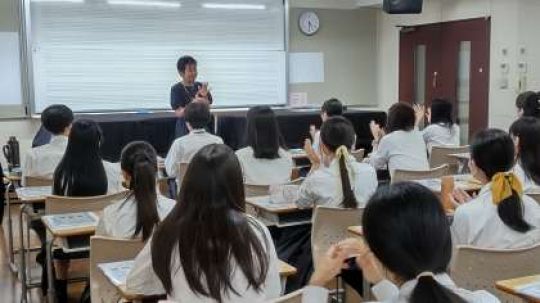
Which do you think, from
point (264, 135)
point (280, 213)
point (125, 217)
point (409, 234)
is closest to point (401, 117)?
point (264, 135)

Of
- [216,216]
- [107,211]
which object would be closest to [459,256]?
[216,216]

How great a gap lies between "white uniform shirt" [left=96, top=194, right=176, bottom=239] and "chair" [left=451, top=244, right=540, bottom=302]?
1231 mm

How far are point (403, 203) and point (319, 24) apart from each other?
8469 mm

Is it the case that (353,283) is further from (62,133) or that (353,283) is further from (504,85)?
(504,85)

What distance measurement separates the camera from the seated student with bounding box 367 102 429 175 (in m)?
5.23

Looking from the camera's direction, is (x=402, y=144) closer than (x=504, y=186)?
No

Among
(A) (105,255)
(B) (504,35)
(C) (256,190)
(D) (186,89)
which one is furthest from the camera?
(B) (504,35)

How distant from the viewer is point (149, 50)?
8.52 metres

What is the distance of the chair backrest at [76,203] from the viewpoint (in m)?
3.67

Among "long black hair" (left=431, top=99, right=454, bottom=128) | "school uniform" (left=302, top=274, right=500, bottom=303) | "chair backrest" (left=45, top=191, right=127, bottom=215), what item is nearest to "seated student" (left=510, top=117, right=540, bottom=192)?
"school uniform" (left=302, top=274, right=500, bottom=303)

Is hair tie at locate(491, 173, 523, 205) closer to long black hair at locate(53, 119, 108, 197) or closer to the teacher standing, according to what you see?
long black hair at locate(53, 119, 108, 197)

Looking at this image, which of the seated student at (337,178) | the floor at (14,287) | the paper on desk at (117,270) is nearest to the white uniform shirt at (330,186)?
the seated student at (337,178)

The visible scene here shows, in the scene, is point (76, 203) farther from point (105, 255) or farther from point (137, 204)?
point (105, 255)

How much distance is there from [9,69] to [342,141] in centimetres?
534
